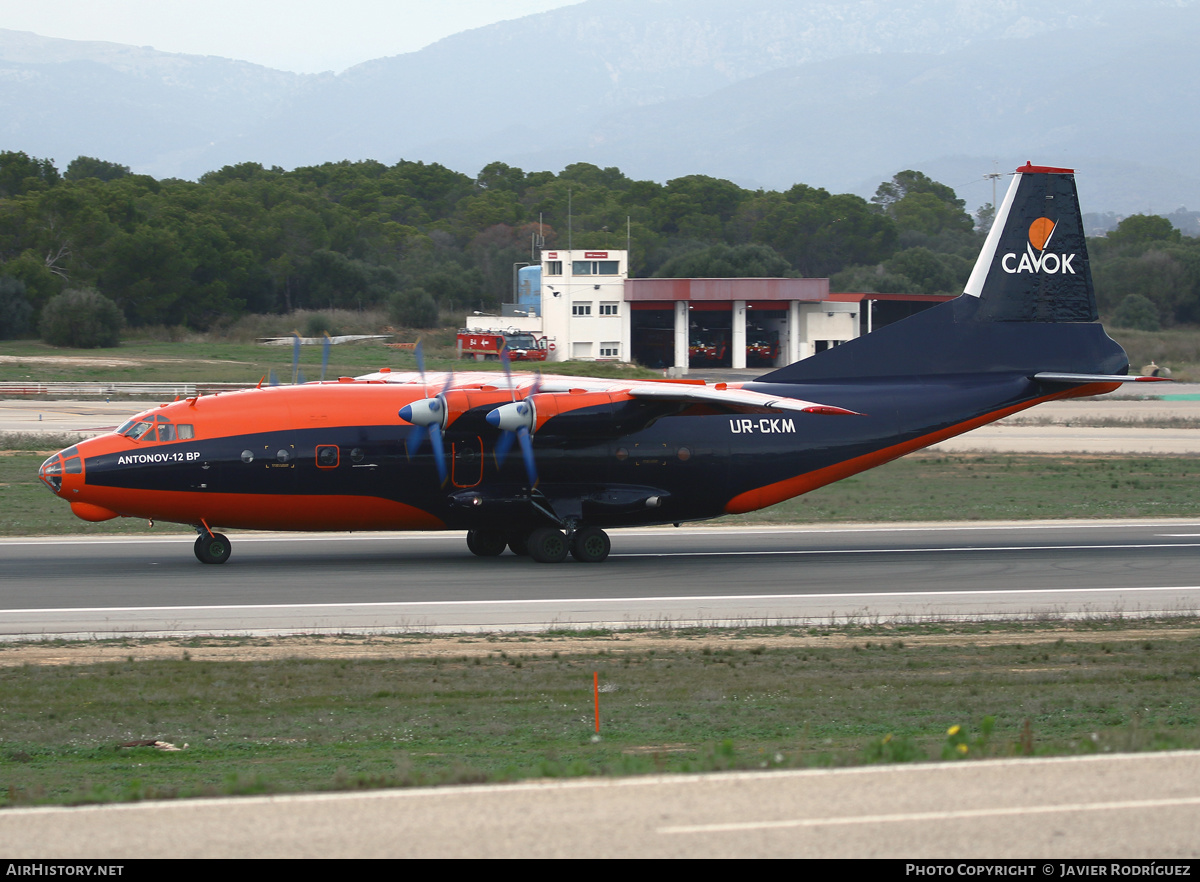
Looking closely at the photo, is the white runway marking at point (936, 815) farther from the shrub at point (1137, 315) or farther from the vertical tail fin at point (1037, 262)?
the shrub at point (1137, 315)

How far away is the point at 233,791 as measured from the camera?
891 cm

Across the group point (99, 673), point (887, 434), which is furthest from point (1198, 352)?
point (99, 673)

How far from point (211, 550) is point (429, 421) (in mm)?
5599

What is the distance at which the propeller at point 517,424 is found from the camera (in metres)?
23.0

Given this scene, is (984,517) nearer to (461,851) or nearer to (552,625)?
(552,625)

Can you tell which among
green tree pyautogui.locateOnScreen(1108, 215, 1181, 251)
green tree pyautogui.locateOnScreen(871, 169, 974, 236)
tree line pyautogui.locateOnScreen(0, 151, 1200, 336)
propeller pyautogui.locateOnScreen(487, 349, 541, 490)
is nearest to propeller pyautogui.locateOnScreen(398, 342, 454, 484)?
propeller pyautogui.locateOnScreen(487, 349, 541, 490)

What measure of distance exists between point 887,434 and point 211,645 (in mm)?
16124

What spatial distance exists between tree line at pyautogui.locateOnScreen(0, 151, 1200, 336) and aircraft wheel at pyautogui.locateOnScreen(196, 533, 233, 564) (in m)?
71.1

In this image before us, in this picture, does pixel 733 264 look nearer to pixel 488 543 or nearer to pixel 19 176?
pixel 19 176

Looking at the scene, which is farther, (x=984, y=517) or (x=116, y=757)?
(x=984, y=517)

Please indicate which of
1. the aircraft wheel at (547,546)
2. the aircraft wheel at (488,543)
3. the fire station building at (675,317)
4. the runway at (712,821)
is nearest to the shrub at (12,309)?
the fire station building at (675,317)

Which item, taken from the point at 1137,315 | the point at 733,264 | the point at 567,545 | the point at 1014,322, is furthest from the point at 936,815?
the point at 1137,315

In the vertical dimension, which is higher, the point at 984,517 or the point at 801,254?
the point at 801,254

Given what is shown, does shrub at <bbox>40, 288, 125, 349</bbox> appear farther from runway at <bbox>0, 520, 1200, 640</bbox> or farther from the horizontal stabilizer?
the horizontal stabilizer
